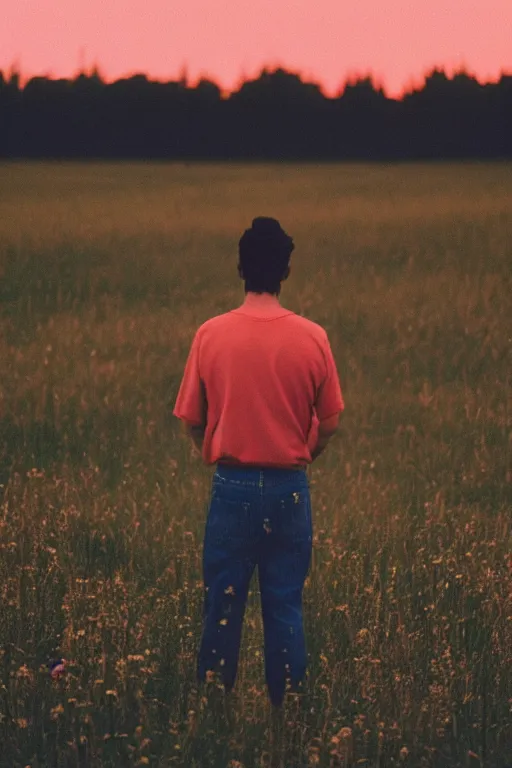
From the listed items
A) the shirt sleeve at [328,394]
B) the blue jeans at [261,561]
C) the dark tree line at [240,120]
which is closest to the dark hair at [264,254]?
the shirt sleeve at [328,394]

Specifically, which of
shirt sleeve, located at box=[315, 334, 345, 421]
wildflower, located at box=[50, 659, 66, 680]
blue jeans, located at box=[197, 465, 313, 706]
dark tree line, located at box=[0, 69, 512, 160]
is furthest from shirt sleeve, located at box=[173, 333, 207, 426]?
dark tree line, located at box=[0, 69, 512, 160]

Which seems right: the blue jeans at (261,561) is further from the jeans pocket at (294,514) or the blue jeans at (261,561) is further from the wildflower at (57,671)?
the wildflower at (57,671)

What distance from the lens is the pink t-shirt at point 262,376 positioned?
3711 millimetres

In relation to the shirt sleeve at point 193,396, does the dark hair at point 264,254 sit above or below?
above

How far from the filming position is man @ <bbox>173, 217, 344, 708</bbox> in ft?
12.2

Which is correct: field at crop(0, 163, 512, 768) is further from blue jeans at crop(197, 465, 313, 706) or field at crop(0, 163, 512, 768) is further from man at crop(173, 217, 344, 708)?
man at crop(173, 217, 344, 708)

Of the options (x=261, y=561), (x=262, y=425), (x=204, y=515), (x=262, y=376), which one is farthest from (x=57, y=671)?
(x=204, y=515)

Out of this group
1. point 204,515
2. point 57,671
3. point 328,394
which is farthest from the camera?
point 204,515

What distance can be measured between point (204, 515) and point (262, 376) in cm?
Answer: 305

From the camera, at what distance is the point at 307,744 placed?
3756mm

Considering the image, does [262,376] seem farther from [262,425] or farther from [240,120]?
[240,120]

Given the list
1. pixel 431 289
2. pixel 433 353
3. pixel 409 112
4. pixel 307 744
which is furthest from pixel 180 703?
pixel 409 112

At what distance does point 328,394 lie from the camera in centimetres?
384

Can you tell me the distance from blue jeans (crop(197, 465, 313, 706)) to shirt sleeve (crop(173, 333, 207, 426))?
24 cm
